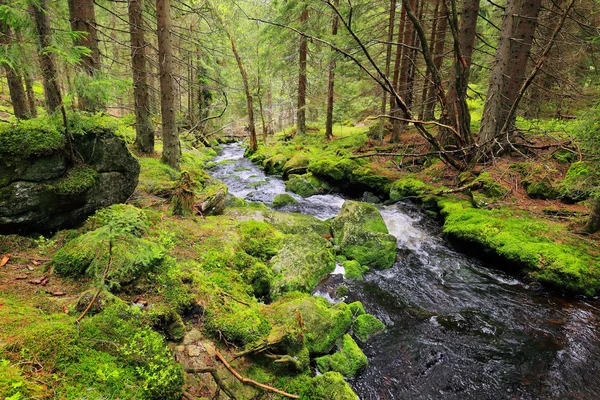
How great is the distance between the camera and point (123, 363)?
2477 mm

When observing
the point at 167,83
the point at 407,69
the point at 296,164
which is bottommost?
the point at 296,164

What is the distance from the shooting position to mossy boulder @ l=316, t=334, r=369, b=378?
3791mm

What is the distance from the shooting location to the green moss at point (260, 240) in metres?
5.68

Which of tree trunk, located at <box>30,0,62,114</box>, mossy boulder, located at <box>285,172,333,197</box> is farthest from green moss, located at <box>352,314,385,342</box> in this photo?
mossy boulder, located at <box>285,172,333,197</box>

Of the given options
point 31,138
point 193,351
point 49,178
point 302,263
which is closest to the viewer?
point 193,351

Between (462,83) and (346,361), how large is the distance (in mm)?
5530

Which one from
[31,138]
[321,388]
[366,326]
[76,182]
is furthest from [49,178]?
[366,326]

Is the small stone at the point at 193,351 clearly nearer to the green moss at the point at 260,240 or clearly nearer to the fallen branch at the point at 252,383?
the fallen branch at the point at 252,383

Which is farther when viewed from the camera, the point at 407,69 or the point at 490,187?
the point at 407,69

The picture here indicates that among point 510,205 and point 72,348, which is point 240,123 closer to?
point 510,205

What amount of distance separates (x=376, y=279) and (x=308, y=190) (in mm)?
6204

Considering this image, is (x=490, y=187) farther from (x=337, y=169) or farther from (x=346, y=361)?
(x=346, y=361)

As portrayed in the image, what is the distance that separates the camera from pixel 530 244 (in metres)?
5.99

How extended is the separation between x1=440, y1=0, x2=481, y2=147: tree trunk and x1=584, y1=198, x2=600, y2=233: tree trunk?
8.81ft
